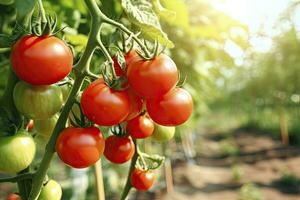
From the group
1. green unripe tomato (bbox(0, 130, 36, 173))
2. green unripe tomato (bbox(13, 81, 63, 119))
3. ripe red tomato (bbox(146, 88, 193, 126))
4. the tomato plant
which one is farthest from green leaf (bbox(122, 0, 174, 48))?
green unripe tomato (bbox(0, 130, 36, 173))

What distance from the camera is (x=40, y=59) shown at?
2.24 ft

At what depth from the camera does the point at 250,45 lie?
2766 mm

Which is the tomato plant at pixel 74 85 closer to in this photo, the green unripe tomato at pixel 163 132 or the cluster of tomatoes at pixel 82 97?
the cluster of tomatoes at pixel 82 97

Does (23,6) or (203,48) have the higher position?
(23,6)

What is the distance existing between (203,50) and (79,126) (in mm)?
2325

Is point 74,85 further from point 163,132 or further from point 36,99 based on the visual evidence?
point 163,132

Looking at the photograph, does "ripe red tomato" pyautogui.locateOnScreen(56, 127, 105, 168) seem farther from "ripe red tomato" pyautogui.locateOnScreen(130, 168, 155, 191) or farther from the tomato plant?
"ripe red tomato" pyautogui.locateOnScreen(130, 168, 155, 191)

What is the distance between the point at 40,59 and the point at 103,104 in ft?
0.46

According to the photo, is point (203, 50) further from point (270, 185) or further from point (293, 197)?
point (270, 185)

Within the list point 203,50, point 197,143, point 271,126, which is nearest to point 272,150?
point 197,143

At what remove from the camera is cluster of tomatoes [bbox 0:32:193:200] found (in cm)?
69

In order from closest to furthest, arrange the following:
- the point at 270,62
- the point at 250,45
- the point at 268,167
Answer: the point at 250,45
the point at 268,167
the point at 270,62

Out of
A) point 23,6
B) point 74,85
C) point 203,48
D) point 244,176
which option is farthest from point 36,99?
point 244,176

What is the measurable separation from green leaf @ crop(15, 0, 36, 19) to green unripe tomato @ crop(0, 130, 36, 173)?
0.88ft
